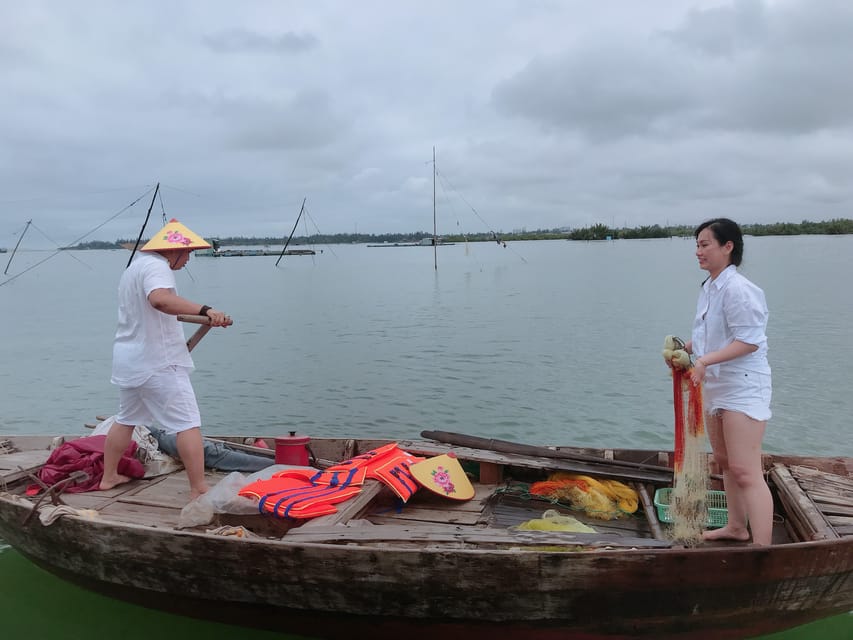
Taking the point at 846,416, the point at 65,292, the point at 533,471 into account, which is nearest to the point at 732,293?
the point at 533,471

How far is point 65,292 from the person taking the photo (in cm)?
4138

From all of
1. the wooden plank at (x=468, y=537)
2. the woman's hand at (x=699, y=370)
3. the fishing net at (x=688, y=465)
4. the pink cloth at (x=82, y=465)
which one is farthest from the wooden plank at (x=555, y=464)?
the pink cloth at (x=82, y=465)

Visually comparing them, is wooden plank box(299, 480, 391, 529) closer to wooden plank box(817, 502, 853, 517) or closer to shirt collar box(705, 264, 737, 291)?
shirt collar box(705, 264, 737, 291)

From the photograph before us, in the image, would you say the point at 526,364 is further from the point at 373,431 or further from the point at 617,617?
the point at 617,617

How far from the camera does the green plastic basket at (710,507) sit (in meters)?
4.49

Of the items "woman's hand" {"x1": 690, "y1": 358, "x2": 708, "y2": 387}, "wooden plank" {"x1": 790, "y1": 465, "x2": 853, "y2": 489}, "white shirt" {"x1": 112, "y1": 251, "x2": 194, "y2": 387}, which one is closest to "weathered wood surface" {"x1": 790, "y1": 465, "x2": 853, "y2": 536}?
"wooden plank" {"x1": 790, "y1": 465, "x2": 853, "y2": 489}

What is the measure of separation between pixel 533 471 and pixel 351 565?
2004 millimetres

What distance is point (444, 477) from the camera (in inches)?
193

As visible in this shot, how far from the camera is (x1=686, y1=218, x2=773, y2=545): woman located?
11.4ft

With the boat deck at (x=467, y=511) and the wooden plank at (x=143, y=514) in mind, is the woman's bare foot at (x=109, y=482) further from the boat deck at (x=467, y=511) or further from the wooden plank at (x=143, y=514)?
the wooden plank at (x=143, y=514)

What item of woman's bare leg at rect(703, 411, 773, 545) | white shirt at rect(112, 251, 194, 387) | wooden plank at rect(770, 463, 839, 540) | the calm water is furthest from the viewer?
the calm water

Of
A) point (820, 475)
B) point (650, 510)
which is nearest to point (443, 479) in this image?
point (650, 510)

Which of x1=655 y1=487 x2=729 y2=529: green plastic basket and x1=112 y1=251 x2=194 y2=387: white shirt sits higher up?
x1=112 y1=251 x2=194 y2=387: white shirt

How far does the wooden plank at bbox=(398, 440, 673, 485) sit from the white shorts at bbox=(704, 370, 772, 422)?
1.42 meters
